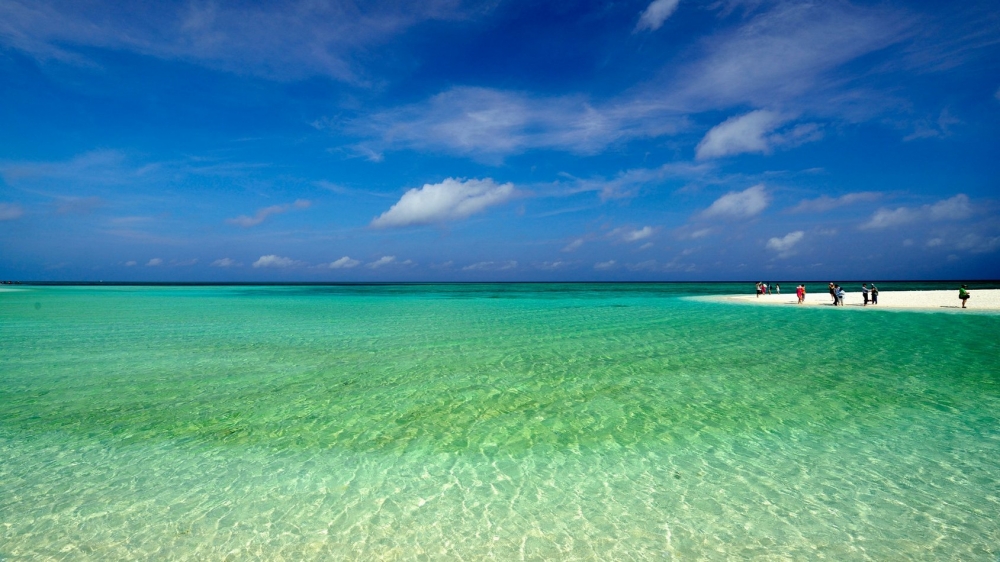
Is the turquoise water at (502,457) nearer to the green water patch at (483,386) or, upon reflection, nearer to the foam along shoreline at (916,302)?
the green water patch at (483,386)

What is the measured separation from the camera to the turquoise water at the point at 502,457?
507 cm

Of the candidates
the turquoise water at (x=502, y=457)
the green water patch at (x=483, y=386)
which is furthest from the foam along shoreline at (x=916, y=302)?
the turquoise water at (x=502, y=457)

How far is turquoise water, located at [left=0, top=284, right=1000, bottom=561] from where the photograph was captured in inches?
199

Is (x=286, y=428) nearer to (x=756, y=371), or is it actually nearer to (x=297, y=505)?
(x=297, y=505)

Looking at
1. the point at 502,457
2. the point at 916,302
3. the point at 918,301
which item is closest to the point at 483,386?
the point at 502,457

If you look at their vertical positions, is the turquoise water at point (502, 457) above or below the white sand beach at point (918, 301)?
below

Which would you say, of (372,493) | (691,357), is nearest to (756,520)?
(372,493)

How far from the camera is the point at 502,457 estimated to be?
7301 millimetres

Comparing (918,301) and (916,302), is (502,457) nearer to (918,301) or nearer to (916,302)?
(916,302)

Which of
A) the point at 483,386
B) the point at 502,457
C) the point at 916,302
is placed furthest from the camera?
the point at 916,302

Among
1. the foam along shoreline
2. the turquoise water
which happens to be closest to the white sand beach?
the foam along shoreline

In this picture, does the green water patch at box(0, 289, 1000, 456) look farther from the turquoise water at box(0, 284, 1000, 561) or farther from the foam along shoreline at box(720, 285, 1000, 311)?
the foam along shoreline at box(720, 285, 1000, 311)

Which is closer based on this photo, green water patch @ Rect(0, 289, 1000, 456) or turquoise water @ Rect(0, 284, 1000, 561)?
turquoise water @ Rect(0, 284, 1000, 561)

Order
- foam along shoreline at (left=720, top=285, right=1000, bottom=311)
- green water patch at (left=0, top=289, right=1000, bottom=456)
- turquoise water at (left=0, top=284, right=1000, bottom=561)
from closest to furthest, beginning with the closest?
turquoise water at (left=0, top=284, right=1000, bottom=561)
green water patch at (left=0, top=289, right=1000, bottom=456)
foam along shoreline at (left=720, top=285, right=1000, bottom=311)
